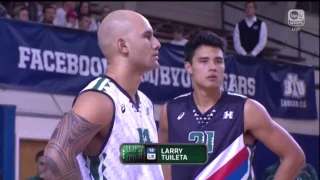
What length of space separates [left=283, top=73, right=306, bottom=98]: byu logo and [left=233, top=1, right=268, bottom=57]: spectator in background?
657mm

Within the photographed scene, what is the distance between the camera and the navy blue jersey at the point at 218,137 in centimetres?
442

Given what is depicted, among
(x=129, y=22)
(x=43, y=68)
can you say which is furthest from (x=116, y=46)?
(x=43, y=68)

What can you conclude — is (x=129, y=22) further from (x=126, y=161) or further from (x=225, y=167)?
(x=225, y=167)

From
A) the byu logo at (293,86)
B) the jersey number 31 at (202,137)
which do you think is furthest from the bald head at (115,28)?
the byu logo at (293,86)

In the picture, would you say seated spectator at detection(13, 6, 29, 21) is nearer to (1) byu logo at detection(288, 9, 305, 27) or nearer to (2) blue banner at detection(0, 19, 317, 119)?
(2) blue banner at detection(0, 19, 317, 119)

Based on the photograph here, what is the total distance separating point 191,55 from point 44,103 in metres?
4.94

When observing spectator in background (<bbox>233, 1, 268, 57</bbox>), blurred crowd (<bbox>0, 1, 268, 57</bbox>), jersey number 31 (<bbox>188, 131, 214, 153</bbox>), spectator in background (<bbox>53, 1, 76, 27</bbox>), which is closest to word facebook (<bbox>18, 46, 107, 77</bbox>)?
blurred crowd (<bbox>0, 1, 268, 57</bbox>)

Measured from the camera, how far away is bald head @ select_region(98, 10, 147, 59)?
320 centimetres

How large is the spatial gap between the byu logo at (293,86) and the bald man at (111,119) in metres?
9.27

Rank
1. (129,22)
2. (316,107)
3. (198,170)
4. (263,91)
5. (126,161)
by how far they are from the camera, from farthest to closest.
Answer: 1. (316,107)
2. (263,91)
3. (198,170)
4. (129,22)
5. (126,161)

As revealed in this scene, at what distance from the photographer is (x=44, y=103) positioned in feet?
30.7

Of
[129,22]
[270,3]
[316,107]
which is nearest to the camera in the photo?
[129,22]

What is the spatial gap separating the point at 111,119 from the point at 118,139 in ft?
0.28

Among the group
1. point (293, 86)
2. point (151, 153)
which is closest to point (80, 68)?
point (293, 86)
